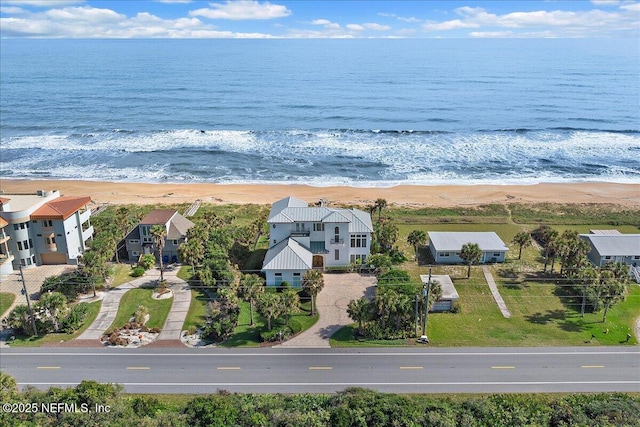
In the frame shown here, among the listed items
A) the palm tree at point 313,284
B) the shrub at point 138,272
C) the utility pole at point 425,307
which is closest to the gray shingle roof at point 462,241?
the utility pole at point 425,307

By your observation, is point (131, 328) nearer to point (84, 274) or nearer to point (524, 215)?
point (84, 274)

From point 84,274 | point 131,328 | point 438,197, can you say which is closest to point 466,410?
point 131,328

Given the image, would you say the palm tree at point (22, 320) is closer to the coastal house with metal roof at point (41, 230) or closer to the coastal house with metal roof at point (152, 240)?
the coastal house with metal roof at point (41, 230)

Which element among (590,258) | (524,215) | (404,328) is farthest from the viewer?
(524,215)

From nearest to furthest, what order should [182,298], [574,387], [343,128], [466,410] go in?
[466,410], [574,387], [182,298], [343,128]

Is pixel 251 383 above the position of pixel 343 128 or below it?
below

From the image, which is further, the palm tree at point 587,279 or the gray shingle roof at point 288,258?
the gray shingle roof at point 288,258
